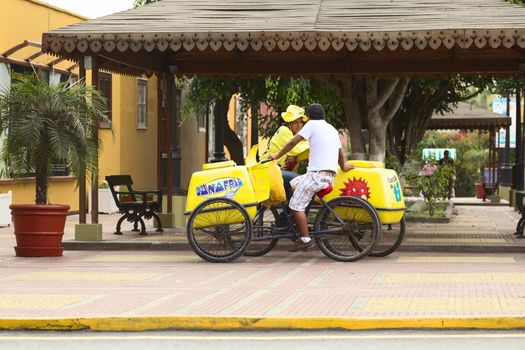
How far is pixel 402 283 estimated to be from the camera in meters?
13.6

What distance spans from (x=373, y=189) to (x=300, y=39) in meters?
2.74

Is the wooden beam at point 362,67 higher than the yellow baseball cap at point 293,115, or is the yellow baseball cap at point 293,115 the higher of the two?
the wooden beam at point 362,67

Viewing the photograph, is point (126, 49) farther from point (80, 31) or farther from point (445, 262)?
point (445, 262)

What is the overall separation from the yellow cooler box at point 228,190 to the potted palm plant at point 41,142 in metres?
2.08

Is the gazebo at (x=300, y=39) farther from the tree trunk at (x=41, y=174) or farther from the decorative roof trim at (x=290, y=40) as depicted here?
the tree trunk at (x=41, y=174)

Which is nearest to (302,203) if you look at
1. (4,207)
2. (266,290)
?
(266,290)

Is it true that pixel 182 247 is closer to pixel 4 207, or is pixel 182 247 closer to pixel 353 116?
pixel 4 207

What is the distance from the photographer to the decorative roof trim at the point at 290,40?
57.8 ft

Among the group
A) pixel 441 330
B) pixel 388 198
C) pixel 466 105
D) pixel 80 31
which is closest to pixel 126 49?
pixel 80 31

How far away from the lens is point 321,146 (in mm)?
16172

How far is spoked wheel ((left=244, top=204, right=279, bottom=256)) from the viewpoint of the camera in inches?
652

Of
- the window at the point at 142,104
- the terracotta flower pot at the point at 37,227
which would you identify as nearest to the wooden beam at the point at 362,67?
the terracotta flower pot at the point at 37,227

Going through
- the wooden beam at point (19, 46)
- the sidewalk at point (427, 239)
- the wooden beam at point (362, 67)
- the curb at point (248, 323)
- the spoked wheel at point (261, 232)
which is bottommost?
the sidewalk at point (427, 239)

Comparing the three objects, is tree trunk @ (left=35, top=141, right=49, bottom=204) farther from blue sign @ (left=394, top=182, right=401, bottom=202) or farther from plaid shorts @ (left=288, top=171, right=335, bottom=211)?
blue sign @ (left=394, top=182, right=401, bottom=202)
